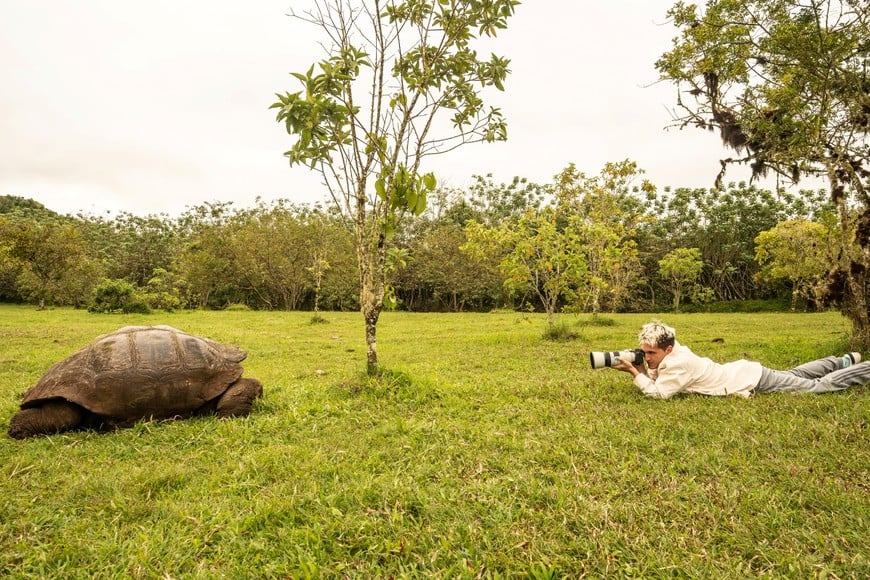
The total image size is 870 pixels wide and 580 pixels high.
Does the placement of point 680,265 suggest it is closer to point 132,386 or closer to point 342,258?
point 342,258

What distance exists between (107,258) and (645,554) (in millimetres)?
48123

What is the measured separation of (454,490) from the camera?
11.1ft

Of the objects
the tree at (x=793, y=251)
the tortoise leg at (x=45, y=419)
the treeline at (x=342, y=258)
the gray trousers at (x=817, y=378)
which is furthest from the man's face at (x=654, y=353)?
the tree at (x=793, y=251)

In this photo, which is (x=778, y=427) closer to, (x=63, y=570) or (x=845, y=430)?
(x=845, y=430)

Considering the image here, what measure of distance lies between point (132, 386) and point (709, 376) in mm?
6628

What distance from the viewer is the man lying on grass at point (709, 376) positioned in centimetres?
546

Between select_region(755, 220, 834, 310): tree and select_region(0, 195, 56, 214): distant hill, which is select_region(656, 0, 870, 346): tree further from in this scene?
select_region(0, 195, 56, 214): distant hill

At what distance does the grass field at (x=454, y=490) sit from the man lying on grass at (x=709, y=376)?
0.22m

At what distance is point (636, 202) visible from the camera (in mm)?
39875

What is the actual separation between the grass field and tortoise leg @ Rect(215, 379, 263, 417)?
0.61ft

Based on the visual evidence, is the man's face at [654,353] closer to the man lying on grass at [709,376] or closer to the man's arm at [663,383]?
the man lying on grass at [709,376]

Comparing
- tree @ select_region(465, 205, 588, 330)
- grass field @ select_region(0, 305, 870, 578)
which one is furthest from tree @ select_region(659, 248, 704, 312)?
grass field @ select_region(0, 305, 870, 578)

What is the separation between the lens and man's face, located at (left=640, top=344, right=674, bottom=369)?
561 centimetres

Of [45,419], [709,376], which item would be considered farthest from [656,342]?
[45,419]
